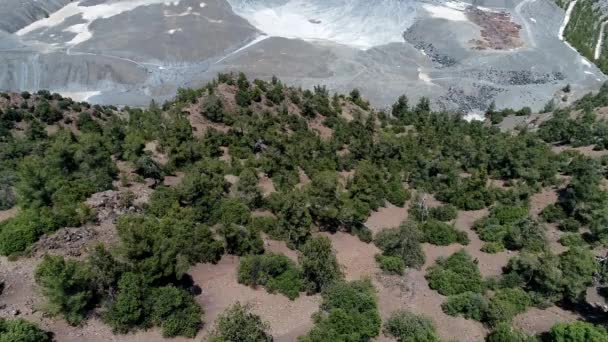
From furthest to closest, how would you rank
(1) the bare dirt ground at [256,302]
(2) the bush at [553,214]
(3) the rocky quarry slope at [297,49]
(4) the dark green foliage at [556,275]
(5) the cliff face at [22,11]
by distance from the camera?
(5) the cliff face at [22,11]
(3) the rocky quarry slope at [297,49]
(2) the bush at [553,214]
(4) the dark green foliage at [556,275]
(1) the bare dirt ground at [256,302]

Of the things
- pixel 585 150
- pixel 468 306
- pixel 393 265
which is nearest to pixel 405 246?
pixel 393 265

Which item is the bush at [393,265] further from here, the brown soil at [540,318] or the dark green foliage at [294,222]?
the brown soil at [540,318]

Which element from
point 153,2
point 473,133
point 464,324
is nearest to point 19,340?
point 464,324

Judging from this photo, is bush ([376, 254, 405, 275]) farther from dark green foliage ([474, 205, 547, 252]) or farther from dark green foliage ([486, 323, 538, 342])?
dark green foliage ([474, 205, 547, 252])

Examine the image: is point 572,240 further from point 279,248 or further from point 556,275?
point 279,248

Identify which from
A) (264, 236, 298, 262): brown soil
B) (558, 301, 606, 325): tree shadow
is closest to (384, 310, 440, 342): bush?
(264, 236, 298, 262): brown soil

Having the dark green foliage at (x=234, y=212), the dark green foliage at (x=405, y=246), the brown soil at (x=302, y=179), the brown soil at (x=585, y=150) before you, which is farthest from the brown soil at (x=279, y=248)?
the brown soil at (x=585, y=150)

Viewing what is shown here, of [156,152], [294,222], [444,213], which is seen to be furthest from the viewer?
[156,152]
